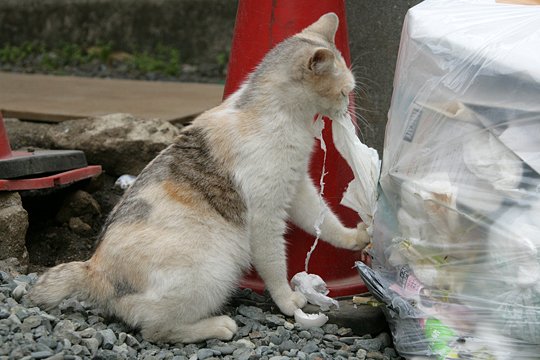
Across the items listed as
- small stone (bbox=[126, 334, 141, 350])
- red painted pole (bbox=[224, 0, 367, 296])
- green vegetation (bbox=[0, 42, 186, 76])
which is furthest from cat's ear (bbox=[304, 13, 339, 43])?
green vegetation (bbox=[0, 42, 186, 76])

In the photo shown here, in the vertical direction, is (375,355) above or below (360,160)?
below

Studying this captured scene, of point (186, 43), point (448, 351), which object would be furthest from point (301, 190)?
point (186, 43)

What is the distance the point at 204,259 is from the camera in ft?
9.34

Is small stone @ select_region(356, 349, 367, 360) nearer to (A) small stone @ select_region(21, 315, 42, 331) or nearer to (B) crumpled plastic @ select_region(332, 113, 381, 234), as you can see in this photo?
(B) crumpled plastic @ select_region(332, 113, 381, 234)

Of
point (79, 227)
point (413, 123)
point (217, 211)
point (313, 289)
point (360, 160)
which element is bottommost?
point (79, 227)

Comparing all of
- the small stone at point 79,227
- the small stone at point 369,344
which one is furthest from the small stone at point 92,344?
the small stone at point 79,227

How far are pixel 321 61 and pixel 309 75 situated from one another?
0.27ft

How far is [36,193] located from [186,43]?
4296 millimetres

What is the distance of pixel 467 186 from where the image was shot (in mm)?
2639

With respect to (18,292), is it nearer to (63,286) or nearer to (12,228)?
(63,286)

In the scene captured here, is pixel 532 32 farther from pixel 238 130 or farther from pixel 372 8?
pixel 372 8

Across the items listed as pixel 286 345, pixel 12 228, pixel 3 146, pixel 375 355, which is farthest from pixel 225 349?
pixel 3 146

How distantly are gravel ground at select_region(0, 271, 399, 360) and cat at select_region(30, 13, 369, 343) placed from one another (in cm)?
6

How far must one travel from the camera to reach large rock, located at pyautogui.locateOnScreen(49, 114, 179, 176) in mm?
4488
